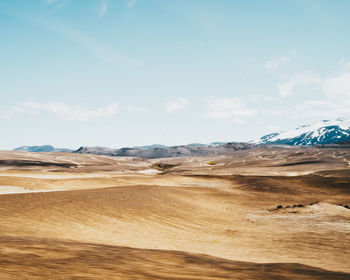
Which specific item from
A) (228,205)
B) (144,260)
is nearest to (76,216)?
(144,260)

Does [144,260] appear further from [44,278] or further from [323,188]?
[323,188]

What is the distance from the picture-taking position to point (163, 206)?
13945 mm

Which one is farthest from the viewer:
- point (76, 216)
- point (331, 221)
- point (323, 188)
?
point (323, 188)

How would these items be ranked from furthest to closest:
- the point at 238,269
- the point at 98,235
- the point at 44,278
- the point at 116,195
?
the point at 116,195
the point at 98,235
the point at 238,269
the point at 44,278

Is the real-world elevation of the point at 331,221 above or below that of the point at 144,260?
below

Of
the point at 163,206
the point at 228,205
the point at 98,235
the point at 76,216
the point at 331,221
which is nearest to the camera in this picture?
the point at 98,235

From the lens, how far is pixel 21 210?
1136cm

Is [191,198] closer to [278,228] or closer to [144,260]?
[278,228]

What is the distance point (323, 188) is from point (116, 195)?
66.9ft

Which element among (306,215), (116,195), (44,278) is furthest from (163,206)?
(44,278)

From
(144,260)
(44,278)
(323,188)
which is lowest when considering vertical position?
(323,188)

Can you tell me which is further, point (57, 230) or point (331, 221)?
point (331, 221)

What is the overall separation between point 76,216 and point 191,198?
27.0 feet

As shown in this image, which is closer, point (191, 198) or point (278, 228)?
point (278, 228)
